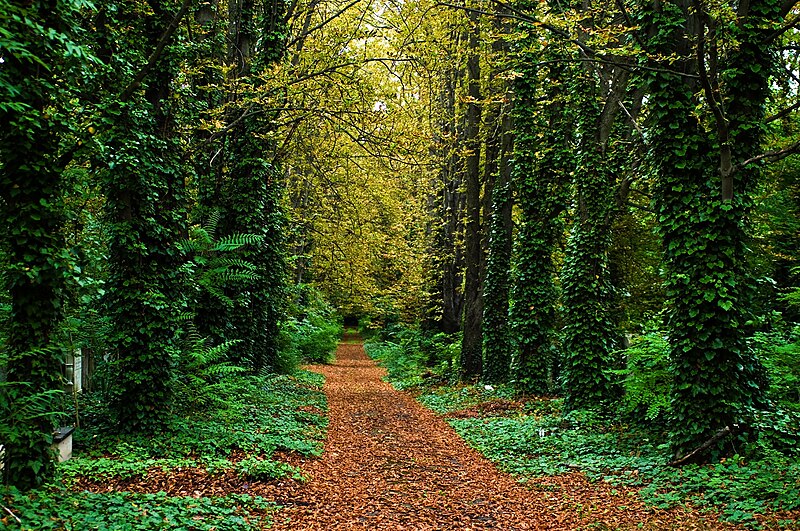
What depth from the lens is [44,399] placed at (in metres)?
4.70

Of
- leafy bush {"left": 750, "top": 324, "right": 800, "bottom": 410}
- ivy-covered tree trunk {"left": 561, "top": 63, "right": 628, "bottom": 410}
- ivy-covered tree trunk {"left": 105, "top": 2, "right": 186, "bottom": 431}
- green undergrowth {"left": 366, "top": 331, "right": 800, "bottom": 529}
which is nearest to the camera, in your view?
green undergrowth {"left": 366, "top": 331, "right": 800, "bottom": 529}

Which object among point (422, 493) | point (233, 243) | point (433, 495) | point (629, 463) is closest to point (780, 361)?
point (629, 463)

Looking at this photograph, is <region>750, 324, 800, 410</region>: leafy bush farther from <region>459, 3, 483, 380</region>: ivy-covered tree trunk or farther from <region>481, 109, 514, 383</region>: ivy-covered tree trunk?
<region>459, 3, 483, 380</region>: ivy-covered tree trunk

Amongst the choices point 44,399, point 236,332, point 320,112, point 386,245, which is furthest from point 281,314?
point 44,399

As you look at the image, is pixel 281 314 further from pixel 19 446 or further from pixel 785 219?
pixel 785 219

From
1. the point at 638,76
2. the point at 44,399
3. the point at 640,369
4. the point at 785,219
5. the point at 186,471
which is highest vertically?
the point at 638,76

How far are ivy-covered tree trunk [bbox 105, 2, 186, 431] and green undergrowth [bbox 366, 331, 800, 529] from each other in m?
5.13

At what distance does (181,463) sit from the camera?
6.45 m

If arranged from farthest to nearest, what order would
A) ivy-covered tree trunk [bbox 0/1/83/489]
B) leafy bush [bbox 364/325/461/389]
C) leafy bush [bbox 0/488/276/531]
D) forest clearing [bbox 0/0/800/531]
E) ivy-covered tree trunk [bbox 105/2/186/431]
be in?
1. leafy bush [bbox 364/325/461/389]
2. ivy-covered tree trunk [bbox 105/2/186/431]
3. forest clearing [bbox 0/0/800/531]
4. ivy-covered tree trunk [bbox 0/1/83/489]
5. leafy bush [bbox 0/488/276/531]

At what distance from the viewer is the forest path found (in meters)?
5.57

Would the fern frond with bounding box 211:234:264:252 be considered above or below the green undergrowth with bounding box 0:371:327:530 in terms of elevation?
above

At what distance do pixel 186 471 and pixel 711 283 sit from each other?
6681mm

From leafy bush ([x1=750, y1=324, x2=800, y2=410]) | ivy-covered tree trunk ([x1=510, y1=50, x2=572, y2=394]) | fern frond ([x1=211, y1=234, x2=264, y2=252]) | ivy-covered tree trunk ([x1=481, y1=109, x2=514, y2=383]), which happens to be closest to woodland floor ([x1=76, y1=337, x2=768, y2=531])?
leafy bush ([x1=750, y1=324, x2=800, y2=410])

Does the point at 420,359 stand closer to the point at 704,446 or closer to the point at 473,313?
the point at 473,313
